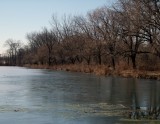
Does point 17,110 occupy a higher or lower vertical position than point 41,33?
lower

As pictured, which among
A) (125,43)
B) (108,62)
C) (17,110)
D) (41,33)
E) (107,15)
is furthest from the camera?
(41,33)

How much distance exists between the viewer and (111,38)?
50.2 m

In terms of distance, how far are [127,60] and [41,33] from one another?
53.3 m

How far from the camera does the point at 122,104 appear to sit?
16.4m

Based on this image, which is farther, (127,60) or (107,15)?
(107,15)

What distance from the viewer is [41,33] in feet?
336

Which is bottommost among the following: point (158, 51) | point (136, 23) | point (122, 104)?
point (122, 104)

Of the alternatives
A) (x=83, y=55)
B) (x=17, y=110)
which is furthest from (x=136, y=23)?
(x=83, y=55)

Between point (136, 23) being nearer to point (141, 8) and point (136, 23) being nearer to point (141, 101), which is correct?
point (141, 8)

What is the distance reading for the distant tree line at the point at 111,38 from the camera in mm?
37625

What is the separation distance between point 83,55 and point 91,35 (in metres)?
4.08

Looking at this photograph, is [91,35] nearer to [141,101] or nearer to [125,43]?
[125,43]

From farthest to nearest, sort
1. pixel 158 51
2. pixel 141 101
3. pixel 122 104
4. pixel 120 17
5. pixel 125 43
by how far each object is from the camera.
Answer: pixel 125 43 < pixel 120 17 < pixel 158 51 < pixel 141 101 < pixel 122 104

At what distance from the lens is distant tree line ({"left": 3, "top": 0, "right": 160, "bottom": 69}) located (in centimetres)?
3762
